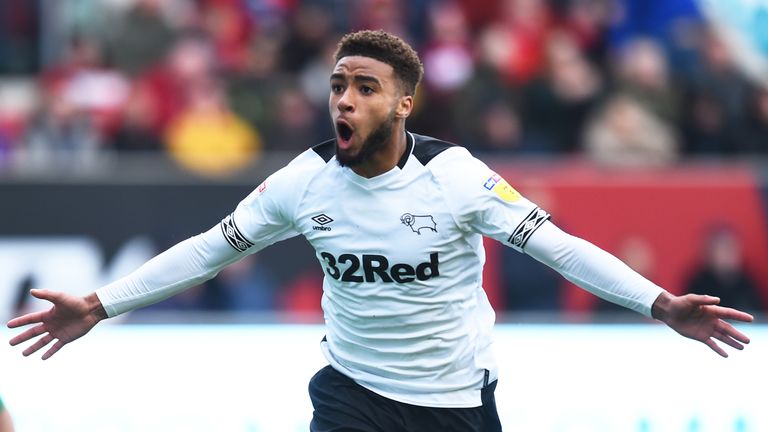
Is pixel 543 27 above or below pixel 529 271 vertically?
above

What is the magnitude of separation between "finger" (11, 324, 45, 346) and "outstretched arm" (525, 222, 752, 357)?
205 centimetres

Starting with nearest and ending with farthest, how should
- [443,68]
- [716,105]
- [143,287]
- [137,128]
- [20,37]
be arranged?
1. [143,287]
2. [137,128]
3. [716,105]
4. [443,68]
5. [20,37]

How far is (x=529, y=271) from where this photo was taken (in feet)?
40.5

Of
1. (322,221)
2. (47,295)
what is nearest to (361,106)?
(322,221)

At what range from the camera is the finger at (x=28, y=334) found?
19.0 feet

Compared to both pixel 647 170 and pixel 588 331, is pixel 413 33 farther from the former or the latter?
pixel 588 331

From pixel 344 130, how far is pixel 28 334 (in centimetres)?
158

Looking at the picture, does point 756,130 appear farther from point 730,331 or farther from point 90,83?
point 730,331

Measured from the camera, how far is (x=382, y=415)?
5648mm

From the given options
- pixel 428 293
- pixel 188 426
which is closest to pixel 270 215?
pixel 428 293

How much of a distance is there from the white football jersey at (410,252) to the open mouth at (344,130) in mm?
198

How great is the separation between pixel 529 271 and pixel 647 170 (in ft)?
5.01

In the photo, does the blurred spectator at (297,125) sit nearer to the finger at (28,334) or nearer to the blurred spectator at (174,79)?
the blurred spectator at (174,79)

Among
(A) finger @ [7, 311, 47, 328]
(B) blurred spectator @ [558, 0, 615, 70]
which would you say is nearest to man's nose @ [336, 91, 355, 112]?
(A) finger @ [7, 311, 47, 328]
